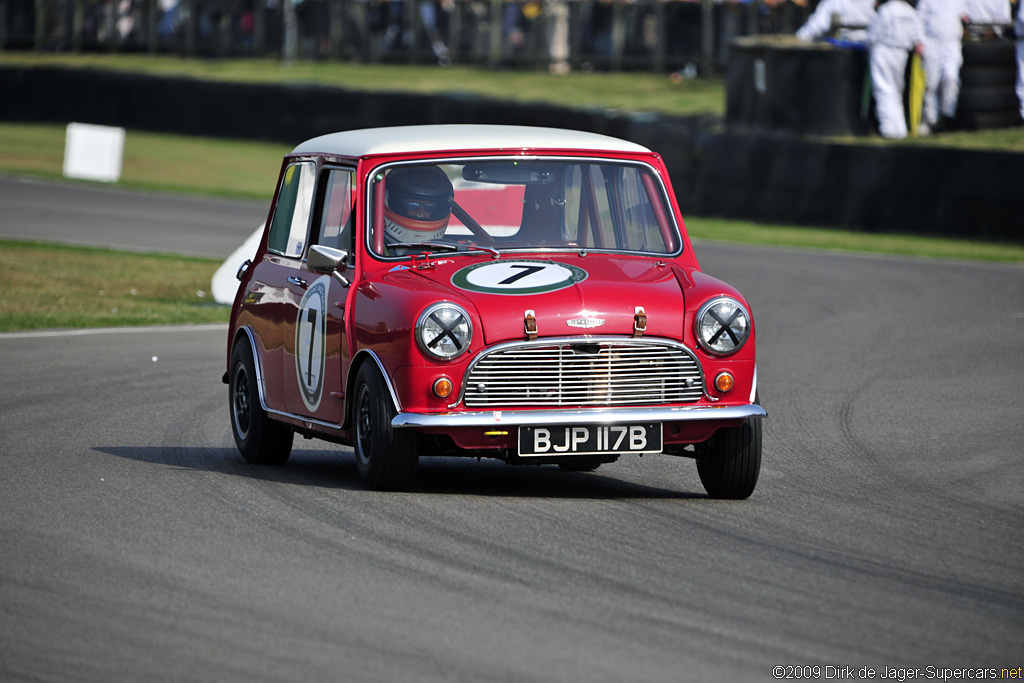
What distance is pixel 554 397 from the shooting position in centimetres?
688

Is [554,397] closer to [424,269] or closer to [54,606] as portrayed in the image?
[424,269]

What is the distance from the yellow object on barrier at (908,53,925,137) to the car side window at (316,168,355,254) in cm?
1678

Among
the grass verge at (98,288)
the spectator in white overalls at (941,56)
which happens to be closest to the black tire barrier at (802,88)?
the spectator in white overalls at (941,56)

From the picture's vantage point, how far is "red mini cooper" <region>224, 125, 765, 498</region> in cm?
683

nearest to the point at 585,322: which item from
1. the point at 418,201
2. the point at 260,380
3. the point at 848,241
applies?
the point at 418,201

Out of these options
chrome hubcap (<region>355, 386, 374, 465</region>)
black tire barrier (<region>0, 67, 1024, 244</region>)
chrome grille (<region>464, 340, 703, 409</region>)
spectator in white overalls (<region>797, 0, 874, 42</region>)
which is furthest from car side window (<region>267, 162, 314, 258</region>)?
spectator in white overalls (<region>797, 0, 874, 42</region>)

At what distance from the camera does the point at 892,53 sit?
23.4 metres

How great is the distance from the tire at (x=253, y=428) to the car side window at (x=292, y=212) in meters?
0.55

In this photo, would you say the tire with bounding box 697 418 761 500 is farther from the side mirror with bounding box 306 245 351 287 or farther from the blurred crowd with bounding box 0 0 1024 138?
the blurred crowd with bounding box 0 0 1024 138

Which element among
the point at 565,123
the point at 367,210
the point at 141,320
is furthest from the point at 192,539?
the point at 565,123

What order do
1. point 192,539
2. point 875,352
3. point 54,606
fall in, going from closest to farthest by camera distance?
1. point 54,606
2. point 192,539
3. point 875,352

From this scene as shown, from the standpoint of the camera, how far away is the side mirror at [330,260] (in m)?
7.48

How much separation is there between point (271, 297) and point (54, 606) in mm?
3228

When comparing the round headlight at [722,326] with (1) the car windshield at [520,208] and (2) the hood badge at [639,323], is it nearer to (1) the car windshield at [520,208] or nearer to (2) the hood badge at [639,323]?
(2) the hood badge at [639,323]
